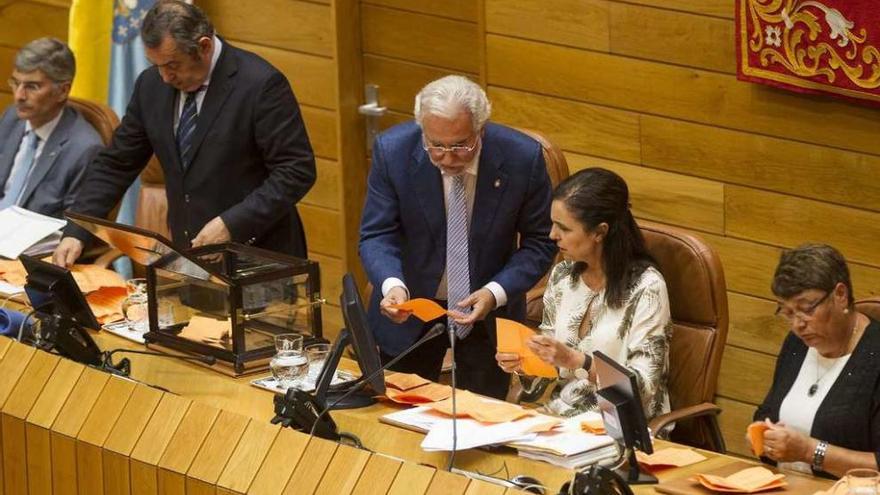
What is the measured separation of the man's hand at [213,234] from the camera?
4309 mm

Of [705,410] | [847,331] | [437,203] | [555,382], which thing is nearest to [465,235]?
[437,203]

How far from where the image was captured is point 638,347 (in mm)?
3715

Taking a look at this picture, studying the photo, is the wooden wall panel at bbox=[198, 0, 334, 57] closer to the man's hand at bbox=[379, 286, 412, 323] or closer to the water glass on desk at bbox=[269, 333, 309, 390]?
the man's hand at bbox=[379, 286, 412, 323]

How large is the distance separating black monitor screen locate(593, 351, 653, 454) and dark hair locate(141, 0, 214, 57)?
1.76 meters

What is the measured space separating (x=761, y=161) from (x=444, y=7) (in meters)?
1.52

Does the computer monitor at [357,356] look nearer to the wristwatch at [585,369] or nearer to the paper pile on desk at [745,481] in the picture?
the wristwatch at [585,369]

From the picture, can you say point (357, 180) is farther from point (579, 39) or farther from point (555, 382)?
point (555, 382)

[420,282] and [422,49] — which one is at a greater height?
[422,49]

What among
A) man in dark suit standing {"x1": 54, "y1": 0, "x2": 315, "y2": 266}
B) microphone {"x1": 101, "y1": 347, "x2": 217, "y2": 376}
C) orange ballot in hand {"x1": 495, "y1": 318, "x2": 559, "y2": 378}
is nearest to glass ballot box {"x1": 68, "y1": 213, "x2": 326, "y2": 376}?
microphone {"x1": 101, "y1": 347, "x2": 217, "y2": 376}

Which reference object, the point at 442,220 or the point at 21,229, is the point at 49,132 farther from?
the point at 442,220

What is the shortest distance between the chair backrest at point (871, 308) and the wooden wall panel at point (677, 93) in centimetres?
86

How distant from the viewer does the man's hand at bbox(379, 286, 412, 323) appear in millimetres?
3766

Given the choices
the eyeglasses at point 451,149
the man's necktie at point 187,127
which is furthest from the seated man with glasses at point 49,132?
the eyeglasses at point 451,149

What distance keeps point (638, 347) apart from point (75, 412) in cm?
133
